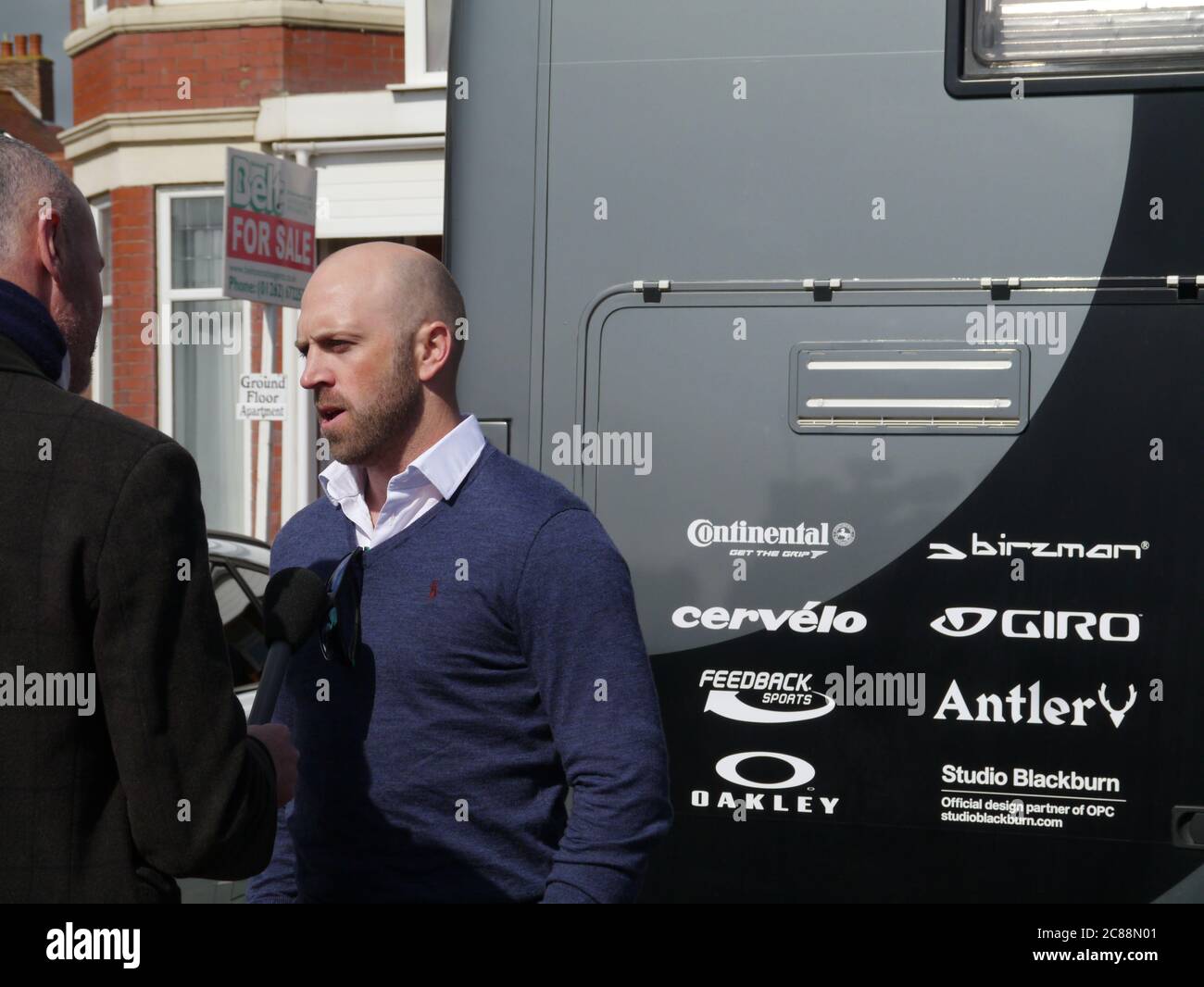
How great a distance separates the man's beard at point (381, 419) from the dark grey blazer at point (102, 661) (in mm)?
628

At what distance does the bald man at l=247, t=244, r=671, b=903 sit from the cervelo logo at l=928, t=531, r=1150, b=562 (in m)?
0.97

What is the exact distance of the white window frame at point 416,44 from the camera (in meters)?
12.4

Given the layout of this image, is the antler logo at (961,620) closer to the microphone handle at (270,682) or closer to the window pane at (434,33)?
the microphone handle at (270,682)

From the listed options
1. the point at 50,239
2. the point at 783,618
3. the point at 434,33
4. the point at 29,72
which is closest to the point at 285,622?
the point at 50,239

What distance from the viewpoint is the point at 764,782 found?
306cm

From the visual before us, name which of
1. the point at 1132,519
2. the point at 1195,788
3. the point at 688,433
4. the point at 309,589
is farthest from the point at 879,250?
the point at 309,589

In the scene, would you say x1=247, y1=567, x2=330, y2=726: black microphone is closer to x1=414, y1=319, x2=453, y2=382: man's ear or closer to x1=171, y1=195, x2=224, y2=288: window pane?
x1=414, y1=319, x2=453, y2=382: man's ear

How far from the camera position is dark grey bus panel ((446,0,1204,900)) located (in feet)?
9.52

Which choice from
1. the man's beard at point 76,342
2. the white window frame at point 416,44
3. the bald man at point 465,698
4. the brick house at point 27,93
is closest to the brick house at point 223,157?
the white window frame at point 416,44

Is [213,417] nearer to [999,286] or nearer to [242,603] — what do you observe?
[242,603]

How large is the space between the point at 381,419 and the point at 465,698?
52 cm

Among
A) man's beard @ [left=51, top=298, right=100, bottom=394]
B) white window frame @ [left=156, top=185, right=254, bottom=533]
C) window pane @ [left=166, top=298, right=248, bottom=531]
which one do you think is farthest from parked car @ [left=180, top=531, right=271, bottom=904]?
window pane @ [left=166, top=298, right=248, bottom=531]

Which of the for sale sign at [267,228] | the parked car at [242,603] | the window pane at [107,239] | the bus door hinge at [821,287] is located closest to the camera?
the bus door hinge at [821,287]

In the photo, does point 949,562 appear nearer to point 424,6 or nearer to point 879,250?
point 879,250
